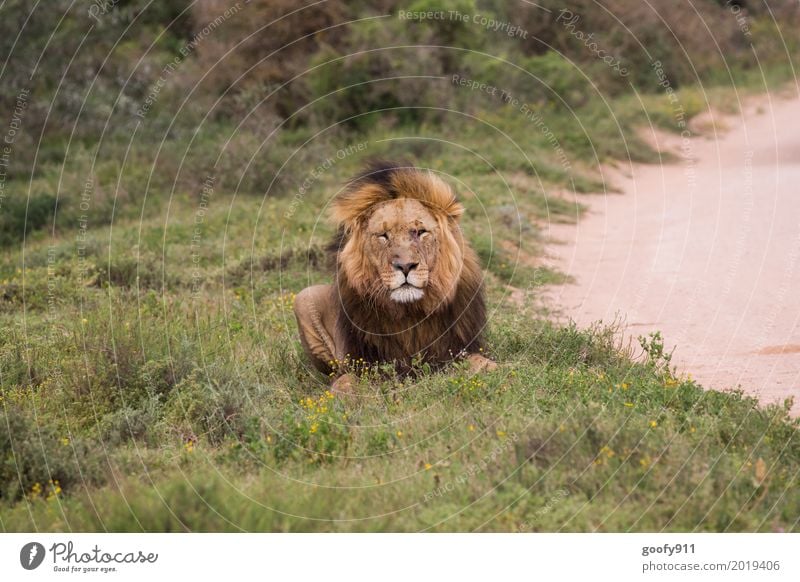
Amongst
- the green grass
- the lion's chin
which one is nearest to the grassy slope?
the green grass

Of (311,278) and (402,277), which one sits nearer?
(402,277)

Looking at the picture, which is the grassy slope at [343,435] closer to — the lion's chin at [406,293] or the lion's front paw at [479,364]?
the lion's front paw at [479,364]

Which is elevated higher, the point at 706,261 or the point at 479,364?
the point at 706,261

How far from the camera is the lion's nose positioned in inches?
313

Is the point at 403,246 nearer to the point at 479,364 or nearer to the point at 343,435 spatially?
the point at 479,364

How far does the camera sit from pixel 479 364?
337 inches

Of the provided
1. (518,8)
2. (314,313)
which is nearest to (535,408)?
(314,313)

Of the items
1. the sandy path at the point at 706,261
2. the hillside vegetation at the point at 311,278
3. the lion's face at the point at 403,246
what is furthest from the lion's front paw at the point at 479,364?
the sandy path at the point at 706,261

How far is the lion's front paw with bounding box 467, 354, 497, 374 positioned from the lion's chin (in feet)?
2.53

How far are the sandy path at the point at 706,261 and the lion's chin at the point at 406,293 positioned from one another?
254 cm

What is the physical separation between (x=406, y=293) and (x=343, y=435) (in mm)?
1325
